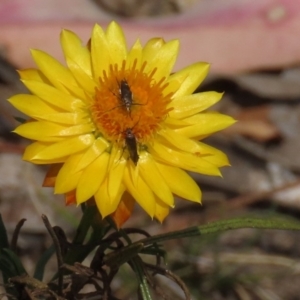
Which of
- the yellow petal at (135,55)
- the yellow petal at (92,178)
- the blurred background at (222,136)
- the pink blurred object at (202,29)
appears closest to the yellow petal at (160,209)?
the yellow petal at (92,178)

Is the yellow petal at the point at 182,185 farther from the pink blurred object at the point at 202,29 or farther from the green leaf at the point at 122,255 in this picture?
the pink blurred object at the point at 202,29

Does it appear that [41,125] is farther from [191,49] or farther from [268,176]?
[191,49]

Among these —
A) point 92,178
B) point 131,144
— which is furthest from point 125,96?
point 92,178

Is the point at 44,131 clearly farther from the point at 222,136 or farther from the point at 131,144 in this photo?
the point at 222,136

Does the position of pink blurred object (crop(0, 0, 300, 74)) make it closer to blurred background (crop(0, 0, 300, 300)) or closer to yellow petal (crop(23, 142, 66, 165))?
blurred background (crop(0, 0, 300, 300))

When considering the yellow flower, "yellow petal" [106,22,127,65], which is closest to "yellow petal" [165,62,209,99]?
the yellow flower

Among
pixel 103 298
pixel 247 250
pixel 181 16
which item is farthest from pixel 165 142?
pixel 181 16
